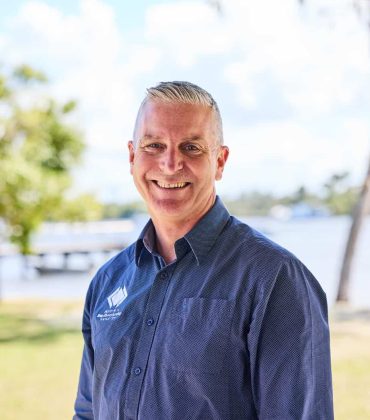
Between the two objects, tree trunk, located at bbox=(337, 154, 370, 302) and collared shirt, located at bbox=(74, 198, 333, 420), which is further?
tree trunk, located at bbox=(337, 154, 370, 302)

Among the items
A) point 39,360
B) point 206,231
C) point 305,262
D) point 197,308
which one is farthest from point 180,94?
point 305,262

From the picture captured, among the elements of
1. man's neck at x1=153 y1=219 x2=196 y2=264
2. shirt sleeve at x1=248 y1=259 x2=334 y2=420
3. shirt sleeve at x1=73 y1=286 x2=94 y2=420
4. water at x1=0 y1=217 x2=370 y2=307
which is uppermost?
man's neck at x1=153 y1=219 x2=196 y2=264

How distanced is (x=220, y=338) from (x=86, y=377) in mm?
473

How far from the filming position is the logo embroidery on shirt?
133 centimetres

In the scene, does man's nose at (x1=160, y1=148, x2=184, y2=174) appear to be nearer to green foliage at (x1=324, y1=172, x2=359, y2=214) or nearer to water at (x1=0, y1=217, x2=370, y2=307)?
water at (x1=0, y1=217, x2=370, y2=307)

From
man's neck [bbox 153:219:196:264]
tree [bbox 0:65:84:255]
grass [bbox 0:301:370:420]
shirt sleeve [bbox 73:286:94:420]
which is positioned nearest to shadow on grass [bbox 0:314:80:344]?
grass [bbox 0:301:370:420]

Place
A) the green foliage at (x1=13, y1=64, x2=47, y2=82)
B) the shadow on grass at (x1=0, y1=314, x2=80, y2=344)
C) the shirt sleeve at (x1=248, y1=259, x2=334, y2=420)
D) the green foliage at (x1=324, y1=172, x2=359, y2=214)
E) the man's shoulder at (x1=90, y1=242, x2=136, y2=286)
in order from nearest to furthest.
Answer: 1. the shirt sleeve at (x1=248, y1=259, x2=334, y2=420)
2. the man's shoulder at (x1=90, y1=242, x2=136, y2=286)
3. the shadow on grass at (x1=0, y1=314, x2=80, y2=344)
4. the green foliage at (x1=324, y1=172, x2=359, y2=214)
5. the green foliage at (x1=13, y1=64, x2=47, y2=82)

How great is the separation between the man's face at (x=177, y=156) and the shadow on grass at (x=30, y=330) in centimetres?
608

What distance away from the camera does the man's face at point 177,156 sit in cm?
128

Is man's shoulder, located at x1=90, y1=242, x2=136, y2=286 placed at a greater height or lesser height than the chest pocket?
greater

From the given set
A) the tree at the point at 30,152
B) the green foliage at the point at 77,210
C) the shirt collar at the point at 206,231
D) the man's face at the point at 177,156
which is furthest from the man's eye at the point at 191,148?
the green foliage at the point at 77,210

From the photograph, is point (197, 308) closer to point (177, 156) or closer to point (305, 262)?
point (177, 156)

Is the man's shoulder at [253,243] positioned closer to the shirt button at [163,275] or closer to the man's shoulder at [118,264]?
the shirt button at [163,275]

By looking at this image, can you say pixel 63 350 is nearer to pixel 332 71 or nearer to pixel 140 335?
pixel 140 335
